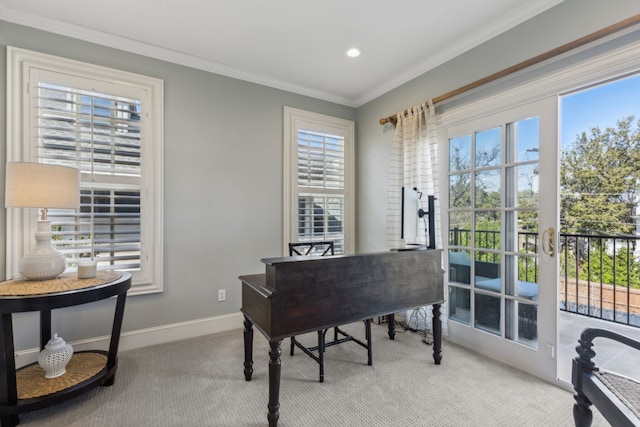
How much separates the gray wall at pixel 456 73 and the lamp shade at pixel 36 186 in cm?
290

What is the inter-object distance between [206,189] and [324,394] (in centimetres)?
210

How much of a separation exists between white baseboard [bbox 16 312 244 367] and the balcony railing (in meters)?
2.41

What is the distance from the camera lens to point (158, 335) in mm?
2689

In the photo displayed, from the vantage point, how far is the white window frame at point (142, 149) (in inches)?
85.5

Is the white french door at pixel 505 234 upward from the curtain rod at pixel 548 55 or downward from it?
downward

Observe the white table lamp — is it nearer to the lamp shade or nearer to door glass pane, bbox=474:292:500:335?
the lamp shade

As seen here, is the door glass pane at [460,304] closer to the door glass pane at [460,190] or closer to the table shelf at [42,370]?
the door glass pane at [460,190]

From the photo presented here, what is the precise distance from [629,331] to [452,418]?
2.76 metres

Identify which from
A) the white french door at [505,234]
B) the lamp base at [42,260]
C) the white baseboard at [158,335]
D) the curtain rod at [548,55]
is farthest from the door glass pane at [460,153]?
the lamp base at [42,260]

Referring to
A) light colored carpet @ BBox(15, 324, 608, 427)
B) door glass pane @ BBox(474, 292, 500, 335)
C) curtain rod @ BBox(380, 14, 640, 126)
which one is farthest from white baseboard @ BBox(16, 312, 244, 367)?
curtain rod @ BBox(380, 14, 640, 126)

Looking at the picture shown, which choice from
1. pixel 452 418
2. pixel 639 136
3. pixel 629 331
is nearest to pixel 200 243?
pixel 452 418

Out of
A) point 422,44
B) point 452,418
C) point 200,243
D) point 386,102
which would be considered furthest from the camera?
point 386,102

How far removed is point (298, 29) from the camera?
238 centimetres

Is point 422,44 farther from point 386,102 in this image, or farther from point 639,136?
point 639,136
